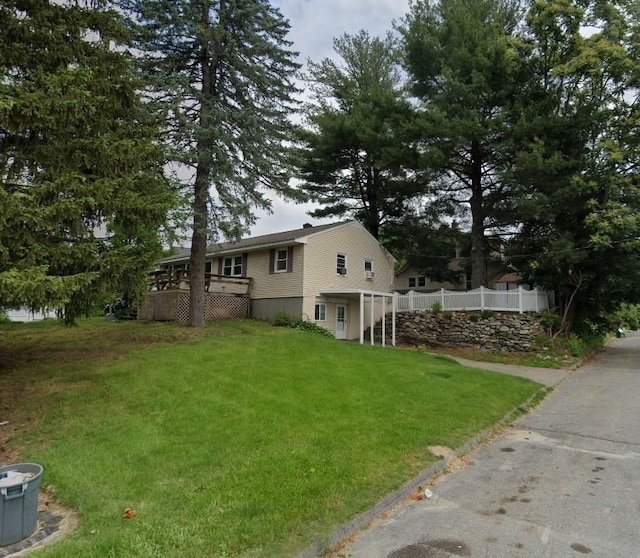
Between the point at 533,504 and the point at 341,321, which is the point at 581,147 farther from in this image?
the point at 533,504

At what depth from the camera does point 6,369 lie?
9.79 m

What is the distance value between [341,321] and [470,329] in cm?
586

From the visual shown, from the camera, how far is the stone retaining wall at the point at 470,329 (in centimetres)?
1727

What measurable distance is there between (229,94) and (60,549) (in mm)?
14814

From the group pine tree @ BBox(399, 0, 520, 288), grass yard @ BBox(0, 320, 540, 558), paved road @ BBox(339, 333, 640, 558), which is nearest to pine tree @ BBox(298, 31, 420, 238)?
pine tree @ BBox(399, 0, 520, 288)

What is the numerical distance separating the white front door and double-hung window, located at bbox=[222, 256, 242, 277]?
205 inches

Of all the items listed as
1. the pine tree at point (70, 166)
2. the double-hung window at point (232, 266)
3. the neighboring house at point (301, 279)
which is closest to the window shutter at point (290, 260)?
the neighboring house at point (301, 279)

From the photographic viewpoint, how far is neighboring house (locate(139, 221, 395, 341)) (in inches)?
742

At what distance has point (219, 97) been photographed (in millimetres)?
15336

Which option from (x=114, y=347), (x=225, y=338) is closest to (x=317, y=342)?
(x=225, y=338)

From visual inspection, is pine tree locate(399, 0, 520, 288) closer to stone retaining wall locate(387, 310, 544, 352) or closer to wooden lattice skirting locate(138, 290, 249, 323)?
stone retaining wall locate(387, 310, 544, 352)

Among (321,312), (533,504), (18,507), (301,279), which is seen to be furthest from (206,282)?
(533,504)

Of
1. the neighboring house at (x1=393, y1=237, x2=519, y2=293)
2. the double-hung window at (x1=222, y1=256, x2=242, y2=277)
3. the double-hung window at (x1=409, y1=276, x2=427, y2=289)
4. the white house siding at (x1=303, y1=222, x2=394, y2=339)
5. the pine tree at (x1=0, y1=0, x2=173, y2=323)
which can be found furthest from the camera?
the double-hung window at (x1=409, y1=276, x2=427, y2=289)

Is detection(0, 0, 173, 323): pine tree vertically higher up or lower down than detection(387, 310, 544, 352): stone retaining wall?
higher up
